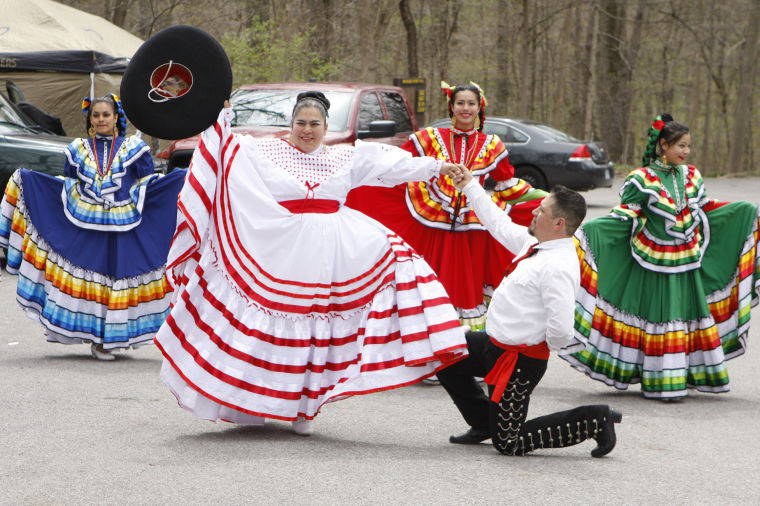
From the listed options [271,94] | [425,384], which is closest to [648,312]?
[425,384]

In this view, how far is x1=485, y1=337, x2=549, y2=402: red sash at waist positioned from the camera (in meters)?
4.79

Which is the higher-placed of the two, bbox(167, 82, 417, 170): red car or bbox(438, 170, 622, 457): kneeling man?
bbox(167, 82, 417, 170): red car

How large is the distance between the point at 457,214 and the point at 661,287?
1.37 meters

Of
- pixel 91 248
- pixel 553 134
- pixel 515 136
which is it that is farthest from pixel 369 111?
pixel 553 134

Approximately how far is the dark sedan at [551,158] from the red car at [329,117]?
4968 mm

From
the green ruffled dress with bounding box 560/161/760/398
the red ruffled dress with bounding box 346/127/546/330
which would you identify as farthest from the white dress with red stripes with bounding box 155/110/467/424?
the green ruffled dress with bounding box 560/161/760/398

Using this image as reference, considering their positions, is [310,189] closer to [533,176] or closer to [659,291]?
[659,291]

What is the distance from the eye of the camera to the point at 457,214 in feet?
22.2

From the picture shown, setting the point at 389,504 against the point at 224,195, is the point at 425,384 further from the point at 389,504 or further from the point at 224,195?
the point at 389,504

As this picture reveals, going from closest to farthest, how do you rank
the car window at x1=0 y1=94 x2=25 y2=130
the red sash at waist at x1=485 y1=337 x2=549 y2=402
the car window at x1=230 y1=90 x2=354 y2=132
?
the red sash at waist at x1=485 y1=337 x2=549 y2=402, the car window at x1=0 y1=94 x2=25 y2=130, the car window at x1=230 y1=90 x2=354 y2=132

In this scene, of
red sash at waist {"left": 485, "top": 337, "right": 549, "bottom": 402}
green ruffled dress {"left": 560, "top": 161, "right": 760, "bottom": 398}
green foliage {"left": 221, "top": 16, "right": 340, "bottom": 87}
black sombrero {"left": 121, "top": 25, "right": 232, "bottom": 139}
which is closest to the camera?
red sash at waist {"left": 485, "top": 337, "right": 549, "bottom": 402}

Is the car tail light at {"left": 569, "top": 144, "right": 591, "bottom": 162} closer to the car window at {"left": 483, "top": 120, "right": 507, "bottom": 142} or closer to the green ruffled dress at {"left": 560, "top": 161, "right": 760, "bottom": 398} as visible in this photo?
the car window at {"left": 483, "top": 120, "right": 507, "bottom": 142}

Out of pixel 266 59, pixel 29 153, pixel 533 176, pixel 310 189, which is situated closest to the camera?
pixel 310 189

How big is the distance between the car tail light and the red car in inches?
215
